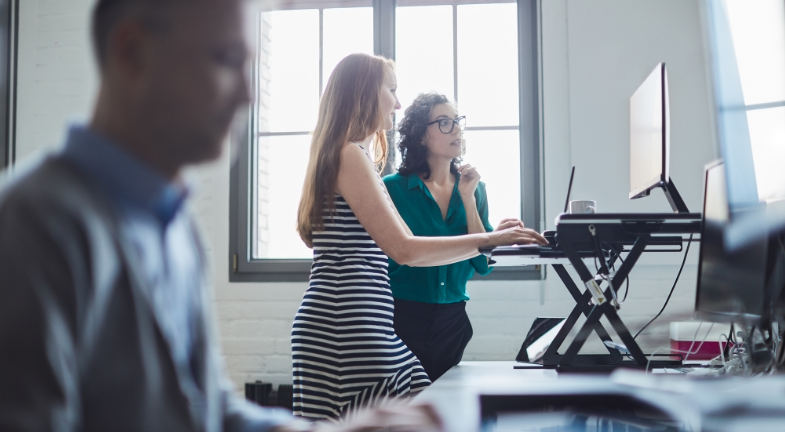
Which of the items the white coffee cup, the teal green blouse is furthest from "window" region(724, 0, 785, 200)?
the teal green blouse

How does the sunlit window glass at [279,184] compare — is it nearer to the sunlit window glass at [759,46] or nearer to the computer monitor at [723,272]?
the computer monitor at [723,272]

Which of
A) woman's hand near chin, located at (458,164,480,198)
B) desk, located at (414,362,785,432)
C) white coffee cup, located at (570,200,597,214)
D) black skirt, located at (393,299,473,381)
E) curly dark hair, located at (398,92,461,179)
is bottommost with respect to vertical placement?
black skirt, located at (393,299,473,381)

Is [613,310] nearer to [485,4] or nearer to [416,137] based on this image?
[416,137]

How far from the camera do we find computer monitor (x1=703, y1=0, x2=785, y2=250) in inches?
37.2

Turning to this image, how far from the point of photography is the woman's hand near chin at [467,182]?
7.57 feet

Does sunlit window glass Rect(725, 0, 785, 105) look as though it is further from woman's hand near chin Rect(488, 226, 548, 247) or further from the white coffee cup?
the white coffee cup

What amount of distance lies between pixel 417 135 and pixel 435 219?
352mm

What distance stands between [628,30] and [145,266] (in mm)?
3195

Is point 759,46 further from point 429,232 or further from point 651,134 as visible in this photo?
point 429,232

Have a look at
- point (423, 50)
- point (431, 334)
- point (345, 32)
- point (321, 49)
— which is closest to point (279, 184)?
point (321, 49)

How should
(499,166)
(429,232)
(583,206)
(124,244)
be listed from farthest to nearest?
(499,166), (429,232), (583,206), (124,244)

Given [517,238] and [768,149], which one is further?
[517,238]

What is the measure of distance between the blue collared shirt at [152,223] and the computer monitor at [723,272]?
892 mm

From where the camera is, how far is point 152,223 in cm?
44
